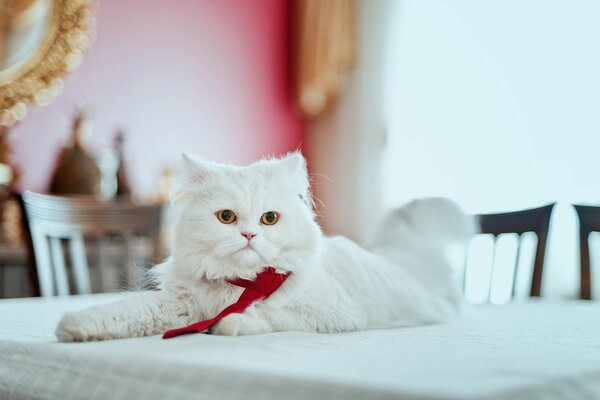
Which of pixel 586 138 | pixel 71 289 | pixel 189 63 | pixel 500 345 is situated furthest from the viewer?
pixel 189 63

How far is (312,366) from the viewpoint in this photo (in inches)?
21.4

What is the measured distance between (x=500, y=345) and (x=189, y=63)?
3522 mm

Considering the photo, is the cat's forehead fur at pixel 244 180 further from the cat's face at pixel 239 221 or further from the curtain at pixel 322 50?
the curtain at pixel 322 50

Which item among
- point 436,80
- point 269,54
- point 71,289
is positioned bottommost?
point 71,289

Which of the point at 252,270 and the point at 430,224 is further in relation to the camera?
the point at 430,224

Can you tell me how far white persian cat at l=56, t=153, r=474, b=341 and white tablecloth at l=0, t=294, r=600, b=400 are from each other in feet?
0.15

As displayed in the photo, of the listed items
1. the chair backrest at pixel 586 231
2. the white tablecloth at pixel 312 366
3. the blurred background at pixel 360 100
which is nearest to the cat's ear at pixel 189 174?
the white tablecloth at pixel 312 366

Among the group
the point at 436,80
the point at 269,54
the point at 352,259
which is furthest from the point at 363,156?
the point at 352,259

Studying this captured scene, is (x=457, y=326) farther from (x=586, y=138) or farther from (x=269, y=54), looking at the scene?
(x=269, y=54)

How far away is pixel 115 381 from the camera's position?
0.59 meters

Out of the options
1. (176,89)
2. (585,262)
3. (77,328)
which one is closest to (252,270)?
(77,328)

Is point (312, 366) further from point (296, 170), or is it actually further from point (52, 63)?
point (52, 63)

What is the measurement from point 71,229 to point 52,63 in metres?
1.79

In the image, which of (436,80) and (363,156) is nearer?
(436,80)
